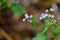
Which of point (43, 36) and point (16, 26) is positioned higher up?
point (16, 26)

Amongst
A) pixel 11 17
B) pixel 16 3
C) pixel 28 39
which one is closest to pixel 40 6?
pixel 11 17

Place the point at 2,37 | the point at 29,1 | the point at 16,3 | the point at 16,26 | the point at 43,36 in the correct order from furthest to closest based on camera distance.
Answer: the point at 29,1 → the point at 16,26 → the point at 2,37 → the point at 16,3 → the point at 43,36

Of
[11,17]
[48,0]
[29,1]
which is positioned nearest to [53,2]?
[48,0]

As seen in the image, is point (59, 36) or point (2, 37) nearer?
point (59, 36)

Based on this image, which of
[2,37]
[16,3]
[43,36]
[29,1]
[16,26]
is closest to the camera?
[43,36]

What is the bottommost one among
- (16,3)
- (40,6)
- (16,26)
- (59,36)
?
(59,36)

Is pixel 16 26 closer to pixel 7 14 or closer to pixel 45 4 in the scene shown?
pixel 7 14

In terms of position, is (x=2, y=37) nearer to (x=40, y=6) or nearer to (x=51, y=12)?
(x=40, y=6)

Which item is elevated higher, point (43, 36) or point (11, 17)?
point (11, 17)

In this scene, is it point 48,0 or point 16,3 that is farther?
point 48,0
